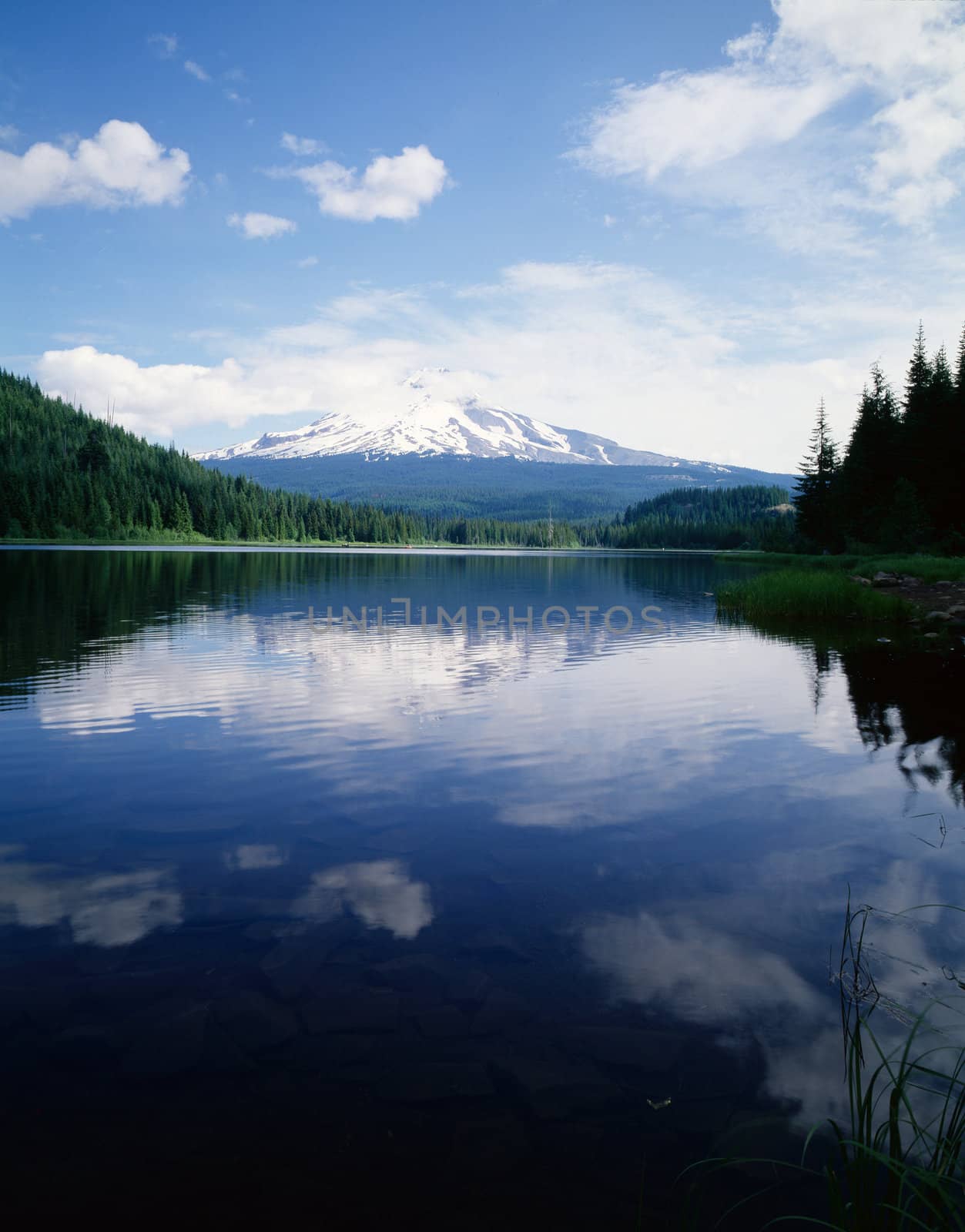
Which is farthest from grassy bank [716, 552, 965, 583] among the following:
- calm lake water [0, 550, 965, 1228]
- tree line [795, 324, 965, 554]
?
calm lake water [0, 550, 965, 1228]

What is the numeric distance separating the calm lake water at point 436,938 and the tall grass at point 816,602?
2474cm

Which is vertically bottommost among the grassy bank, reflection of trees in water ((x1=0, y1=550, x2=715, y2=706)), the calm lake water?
the calm lake water

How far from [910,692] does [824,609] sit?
23.6 metres

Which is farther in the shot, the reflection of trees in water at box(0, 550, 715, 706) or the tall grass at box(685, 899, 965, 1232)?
the reflection of trees in water at box(0, 550, 715, 706)

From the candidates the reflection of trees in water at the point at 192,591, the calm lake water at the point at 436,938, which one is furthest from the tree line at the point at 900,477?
the calm lake water at the point at 436,938

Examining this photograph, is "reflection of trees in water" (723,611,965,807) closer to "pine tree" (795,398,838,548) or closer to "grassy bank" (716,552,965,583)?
"grassy bank" (716,552,965,583)

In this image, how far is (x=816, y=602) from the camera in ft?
152

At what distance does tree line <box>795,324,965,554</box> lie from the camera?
200ft

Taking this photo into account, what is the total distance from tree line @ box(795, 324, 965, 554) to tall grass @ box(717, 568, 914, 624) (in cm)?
1794

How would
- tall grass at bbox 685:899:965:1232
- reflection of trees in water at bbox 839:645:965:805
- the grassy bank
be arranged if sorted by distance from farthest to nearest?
the grassy bank, reflection of trees in water at bbox 839:645:965:805, tall grass at bbox 685:899:965:1232

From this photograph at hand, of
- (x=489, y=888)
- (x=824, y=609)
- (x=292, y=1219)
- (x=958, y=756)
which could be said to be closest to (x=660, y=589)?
(x=824, y=609)

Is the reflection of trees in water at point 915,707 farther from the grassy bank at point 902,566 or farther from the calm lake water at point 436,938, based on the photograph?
the grassy bank at point 902,566

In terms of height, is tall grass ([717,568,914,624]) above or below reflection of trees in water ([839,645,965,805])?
above

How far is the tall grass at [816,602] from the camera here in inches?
1682
